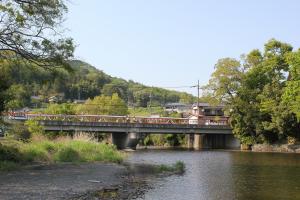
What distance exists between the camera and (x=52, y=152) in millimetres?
32094

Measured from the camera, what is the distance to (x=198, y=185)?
25.6 m

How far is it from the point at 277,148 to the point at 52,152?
45.0 metres

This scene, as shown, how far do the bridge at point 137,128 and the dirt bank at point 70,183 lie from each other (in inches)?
1454

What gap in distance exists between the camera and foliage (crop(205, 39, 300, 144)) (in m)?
68.5

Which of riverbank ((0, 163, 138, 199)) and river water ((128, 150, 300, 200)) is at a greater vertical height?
riverbank ((0, 163, 138, 199))

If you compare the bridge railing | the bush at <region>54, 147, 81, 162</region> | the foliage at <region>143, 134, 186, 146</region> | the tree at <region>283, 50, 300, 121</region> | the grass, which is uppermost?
the tree at <region>283, 50, 300, 121</region>

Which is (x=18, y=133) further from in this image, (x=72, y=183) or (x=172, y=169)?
(x=72, y=183)

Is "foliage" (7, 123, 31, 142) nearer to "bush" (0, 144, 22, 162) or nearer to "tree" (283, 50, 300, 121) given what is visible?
"bush" (0, 144, 22, 162)

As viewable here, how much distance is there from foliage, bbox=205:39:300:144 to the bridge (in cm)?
540

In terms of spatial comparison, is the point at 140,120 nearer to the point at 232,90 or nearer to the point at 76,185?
the point at 232,90

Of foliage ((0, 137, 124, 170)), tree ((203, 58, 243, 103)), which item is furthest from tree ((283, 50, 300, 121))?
foliage ((0, 137, 124, 170))

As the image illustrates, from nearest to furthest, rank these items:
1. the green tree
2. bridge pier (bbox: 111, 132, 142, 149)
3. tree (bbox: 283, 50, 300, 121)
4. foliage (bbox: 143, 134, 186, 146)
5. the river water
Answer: the river water → the green tree → tree (bbox: 283, 50, 300, 121) → bridge pier (bbox: 111, 132, 142, 149) → foliage (bbox: 143, 134, 186, 146)

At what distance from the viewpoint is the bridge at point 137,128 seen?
224 feet

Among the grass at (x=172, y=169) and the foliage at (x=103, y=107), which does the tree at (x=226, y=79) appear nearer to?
the foliage at (x=103, y=107)
